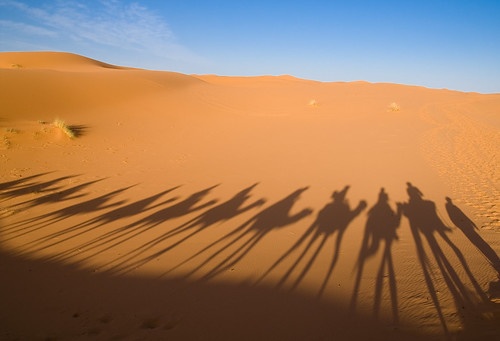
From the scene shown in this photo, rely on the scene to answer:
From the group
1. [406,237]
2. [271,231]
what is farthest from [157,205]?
[406,237]

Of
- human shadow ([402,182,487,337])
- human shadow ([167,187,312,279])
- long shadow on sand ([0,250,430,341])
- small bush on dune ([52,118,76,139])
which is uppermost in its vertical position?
small bush on dune ([52,118,76,139])

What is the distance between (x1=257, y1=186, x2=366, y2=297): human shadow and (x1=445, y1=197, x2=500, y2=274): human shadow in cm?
171

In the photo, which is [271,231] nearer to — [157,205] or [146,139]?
[157,205]

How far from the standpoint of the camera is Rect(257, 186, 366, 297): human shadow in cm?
445

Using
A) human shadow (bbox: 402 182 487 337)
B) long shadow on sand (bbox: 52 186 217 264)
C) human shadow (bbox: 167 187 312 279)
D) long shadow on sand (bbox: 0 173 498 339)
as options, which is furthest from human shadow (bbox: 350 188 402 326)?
long shadow on sand (bbox: 52 186 217 264)

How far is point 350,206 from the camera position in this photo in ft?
23.2

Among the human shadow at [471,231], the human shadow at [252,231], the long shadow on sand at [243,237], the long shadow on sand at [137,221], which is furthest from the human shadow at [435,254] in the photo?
the long shadow on sand at [137,221]

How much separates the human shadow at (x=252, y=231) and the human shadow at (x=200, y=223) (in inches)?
18.5

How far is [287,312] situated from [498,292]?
8.06 feet

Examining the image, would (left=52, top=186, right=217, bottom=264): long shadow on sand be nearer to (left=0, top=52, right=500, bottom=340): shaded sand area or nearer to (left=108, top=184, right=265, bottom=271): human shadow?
(left=0, top=52, right=500, bottom=340): shaded sand area

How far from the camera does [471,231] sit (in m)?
5.67

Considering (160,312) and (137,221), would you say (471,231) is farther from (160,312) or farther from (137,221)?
(137,221)

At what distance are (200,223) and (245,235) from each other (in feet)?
3.36

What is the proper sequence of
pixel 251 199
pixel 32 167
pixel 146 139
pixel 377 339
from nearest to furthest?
pixel 377 339 < pixel 251 199 < pixel 32 167 < pixel 146 139
